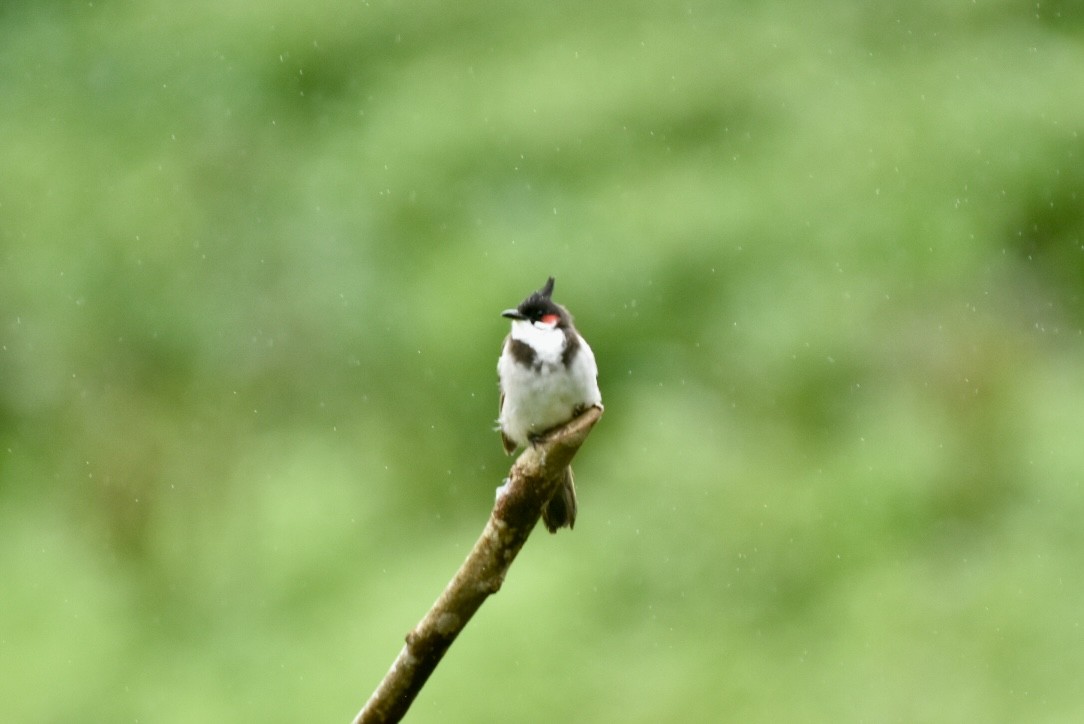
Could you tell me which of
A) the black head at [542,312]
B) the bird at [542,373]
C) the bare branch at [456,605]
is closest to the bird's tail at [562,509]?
the bird at [542,373]

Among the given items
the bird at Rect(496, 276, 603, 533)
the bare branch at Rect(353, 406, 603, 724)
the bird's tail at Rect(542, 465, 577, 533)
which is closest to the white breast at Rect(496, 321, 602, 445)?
the bird at Rect(496, 276, 603, 533)

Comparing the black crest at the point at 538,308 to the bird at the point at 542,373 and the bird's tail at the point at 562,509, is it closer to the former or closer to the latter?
the bird at the point at 542,373

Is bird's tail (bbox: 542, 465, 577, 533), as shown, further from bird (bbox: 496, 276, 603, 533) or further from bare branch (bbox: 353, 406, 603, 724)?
bare branch (bbox: 353, 406, 603, 724)

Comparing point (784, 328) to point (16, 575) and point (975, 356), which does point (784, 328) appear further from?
point (16, 575)

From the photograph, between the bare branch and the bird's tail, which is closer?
the bare branch

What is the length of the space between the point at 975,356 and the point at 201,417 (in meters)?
4.68

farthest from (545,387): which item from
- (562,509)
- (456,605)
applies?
(456,605)

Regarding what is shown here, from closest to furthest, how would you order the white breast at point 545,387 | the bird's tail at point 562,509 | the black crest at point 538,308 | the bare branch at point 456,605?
the bare branch at point 456,605, the bird's tail at point 562,509, the white breast at point 545,387, the black crest at point 538,308

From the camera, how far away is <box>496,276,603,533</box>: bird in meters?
2.46

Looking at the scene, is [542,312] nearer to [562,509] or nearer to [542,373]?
[542,373]

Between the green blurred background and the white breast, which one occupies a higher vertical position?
the green blurred background

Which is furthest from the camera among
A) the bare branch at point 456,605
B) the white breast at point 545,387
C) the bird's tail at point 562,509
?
the white breast at point 545,387

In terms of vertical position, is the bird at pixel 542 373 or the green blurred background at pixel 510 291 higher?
the green blurred background at pixel 510 291

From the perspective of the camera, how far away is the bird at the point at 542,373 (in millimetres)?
2461
